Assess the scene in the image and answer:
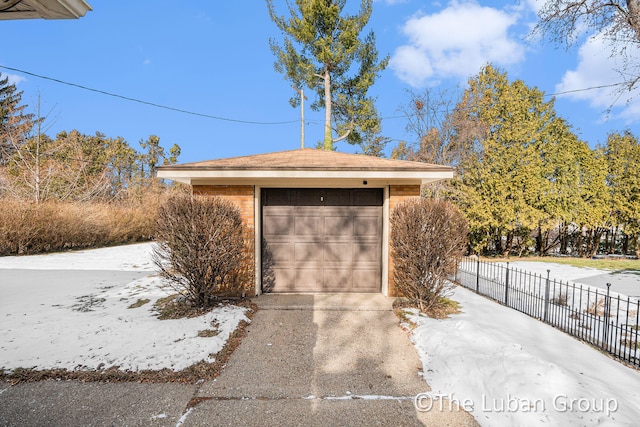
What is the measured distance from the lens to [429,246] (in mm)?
5309

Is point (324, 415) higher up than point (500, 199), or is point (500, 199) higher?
point (500, 199)

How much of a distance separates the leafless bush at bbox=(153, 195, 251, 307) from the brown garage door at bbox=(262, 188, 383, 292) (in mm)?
1367

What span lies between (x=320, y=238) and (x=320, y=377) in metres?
3.50

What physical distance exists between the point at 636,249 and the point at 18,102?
168 ft

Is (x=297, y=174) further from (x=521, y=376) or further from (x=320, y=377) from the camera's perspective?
(x=521, y=376)

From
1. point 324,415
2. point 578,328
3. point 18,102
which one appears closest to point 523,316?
point 578,328

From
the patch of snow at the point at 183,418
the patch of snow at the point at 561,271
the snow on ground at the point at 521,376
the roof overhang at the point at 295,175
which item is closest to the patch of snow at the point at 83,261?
the roof overhang at the point at 295,175

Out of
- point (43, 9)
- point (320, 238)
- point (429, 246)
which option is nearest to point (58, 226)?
point (320, 238)

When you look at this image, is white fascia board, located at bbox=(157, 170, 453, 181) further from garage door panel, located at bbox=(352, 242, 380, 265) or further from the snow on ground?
the snow on ground

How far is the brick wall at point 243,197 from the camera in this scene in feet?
21.3

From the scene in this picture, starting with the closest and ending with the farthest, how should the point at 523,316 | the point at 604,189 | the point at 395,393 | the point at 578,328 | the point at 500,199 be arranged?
the point at 395,393
the point at 578,328
the point at 523,316
the point at 500,199
the point at 604,189

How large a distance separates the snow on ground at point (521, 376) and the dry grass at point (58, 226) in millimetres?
9369

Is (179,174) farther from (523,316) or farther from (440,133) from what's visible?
(440,133)

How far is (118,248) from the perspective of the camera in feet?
53.0
